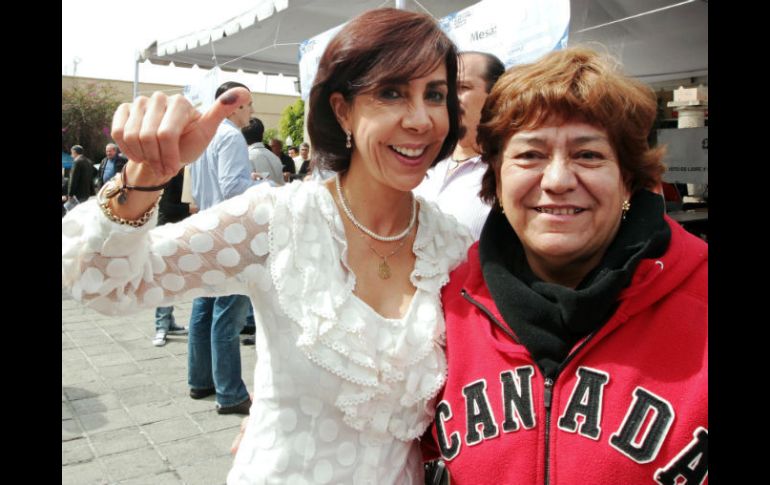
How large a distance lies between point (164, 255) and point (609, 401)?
111 centimetres

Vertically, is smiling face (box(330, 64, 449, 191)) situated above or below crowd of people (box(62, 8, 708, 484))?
above

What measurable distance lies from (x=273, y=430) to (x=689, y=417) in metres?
0.99

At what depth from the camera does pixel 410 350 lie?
160cm

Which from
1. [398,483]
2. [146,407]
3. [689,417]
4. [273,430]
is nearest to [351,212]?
[273,430]

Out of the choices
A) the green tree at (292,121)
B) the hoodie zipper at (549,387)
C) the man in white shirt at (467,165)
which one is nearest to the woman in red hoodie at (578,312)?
the hoodie zipper at (549,387)

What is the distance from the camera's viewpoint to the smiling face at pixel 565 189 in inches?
59.4

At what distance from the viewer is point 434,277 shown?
1784 millimetres

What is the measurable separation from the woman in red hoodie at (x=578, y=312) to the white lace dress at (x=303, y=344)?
0.13 metres

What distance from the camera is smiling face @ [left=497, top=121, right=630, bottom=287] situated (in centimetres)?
151

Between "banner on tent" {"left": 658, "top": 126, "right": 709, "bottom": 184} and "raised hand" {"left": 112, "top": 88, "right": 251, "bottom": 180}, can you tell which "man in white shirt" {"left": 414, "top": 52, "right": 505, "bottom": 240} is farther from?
"banner on tent" {"left": 658, "top": 126, "right": 709, "bottom": 184}

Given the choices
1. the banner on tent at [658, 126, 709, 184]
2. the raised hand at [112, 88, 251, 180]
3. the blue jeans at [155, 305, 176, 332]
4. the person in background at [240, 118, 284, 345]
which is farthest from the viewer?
the banner on tent at [658, 126, 709, 184]

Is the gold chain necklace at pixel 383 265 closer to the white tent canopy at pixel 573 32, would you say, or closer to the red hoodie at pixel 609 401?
the red hoodie at pixel 609 401

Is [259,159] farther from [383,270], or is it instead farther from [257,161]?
[383,270]

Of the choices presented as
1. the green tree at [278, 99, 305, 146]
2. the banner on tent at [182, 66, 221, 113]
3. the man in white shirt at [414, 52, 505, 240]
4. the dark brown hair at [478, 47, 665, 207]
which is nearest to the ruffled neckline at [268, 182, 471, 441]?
the dark brown hair at [478, 47, 665, 207]
